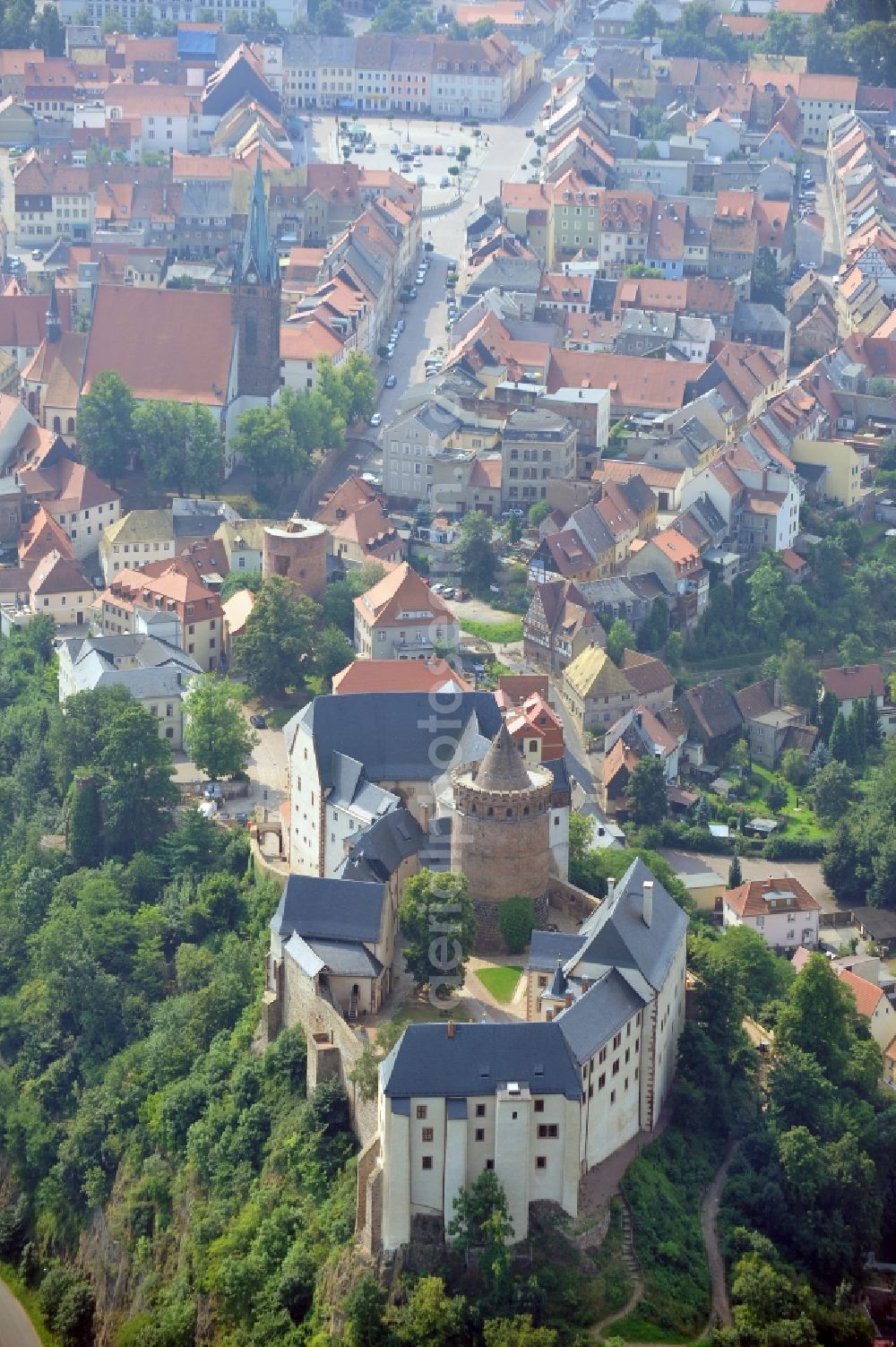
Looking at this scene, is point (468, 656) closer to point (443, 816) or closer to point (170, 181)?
point (443, 816)

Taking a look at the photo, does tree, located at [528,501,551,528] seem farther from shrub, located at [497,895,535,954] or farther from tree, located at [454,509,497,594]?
shrub, located at [497,895,535,954]

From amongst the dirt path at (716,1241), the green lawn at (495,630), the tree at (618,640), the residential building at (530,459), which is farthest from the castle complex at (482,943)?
the residential building at (530,459)

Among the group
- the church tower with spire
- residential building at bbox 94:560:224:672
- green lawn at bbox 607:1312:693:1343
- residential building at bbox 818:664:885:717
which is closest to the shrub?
green lawn at bbox 607:1312:693:1343

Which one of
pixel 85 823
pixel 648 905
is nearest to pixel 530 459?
pixel 85 823

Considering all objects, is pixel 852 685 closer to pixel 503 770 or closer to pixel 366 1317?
pixel 503 770

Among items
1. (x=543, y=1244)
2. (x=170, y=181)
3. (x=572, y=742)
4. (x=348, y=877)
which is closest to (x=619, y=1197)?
(x=543, y=1244)

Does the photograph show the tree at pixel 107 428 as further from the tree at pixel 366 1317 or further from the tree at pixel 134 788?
the tree at pixel 366 1317
